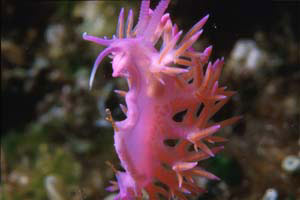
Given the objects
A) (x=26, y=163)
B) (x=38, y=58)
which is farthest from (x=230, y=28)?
(x=38, y=58)

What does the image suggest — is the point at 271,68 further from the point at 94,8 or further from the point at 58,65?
the point at 58,65

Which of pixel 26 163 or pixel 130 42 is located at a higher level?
pixel 130 42

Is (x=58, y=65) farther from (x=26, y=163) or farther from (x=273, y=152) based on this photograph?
(x=273, y=152)

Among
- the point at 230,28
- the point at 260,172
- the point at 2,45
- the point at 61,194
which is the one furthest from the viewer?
the point at 2,45

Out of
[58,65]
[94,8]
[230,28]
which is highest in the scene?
[230,28]

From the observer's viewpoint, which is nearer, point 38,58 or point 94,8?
point 94,8

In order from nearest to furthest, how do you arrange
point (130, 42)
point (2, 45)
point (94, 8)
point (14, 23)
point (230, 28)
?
point (130, 42)
point (230, 28)
point (94, 8)
point (2, 45)
point (14, 23)
